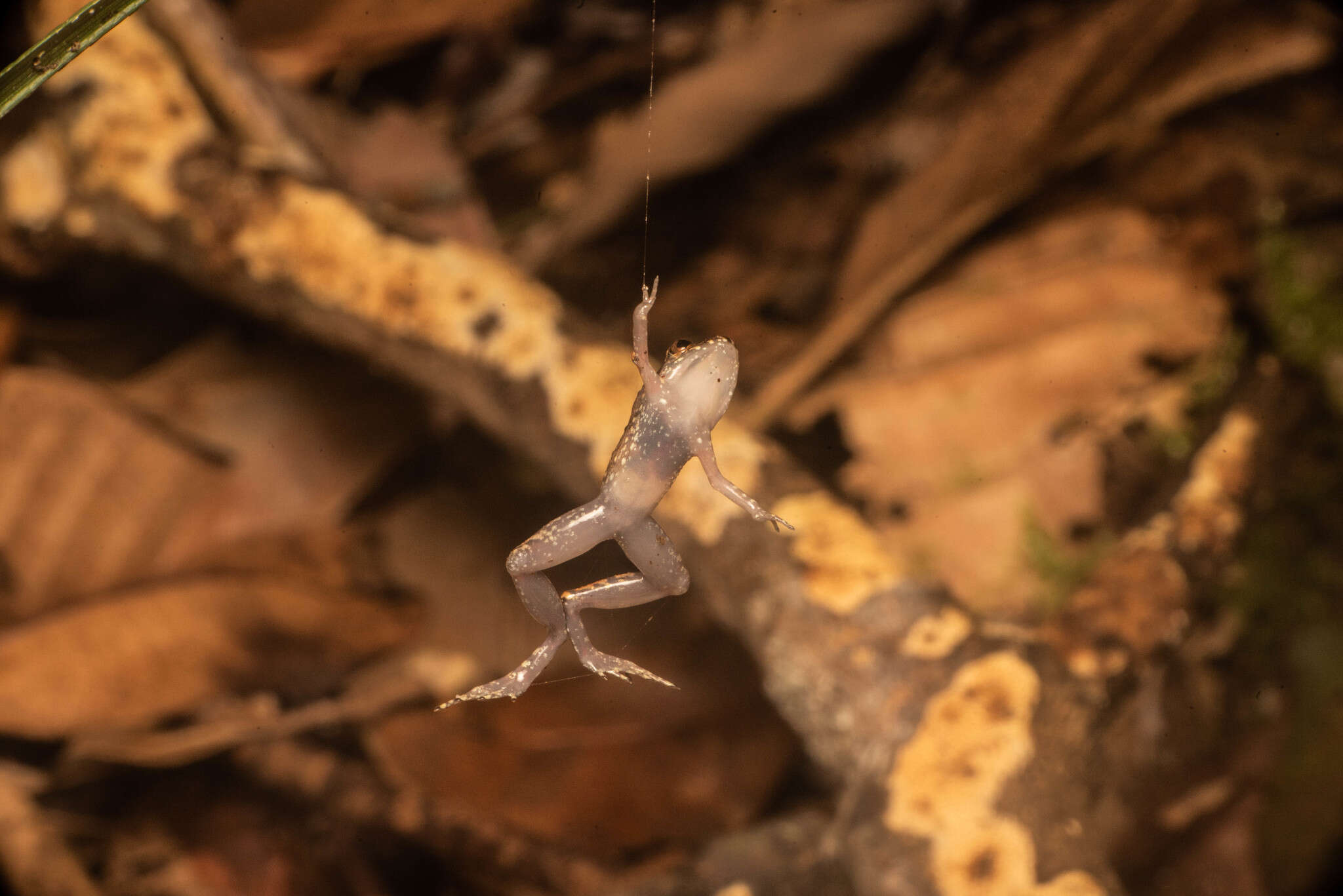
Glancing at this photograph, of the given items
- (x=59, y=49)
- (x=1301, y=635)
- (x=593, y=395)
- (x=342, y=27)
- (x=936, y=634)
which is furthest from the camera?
(x=342, y=27)

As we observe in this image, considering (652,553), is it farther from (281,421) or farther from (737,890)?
(281,421)

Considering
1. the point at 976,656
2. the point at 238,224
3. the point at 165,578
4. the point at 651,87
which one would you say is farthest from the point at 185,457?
the point at 976,656

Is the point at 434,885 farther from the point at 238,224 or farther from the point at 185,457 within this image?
the point at 238,224

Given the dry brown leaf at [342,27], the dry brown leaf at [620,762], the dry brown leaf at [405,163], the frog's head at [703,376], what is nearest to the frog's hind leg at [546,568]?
the frog's head at [703,376]

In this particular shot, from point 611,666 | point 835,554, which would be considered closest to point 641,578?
point 611,666

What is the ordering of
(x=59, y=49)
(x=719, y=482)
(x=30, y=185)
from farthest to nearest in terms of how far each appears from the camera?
(x=30, y=185), (x=719, y=482), (x=59, y=49)

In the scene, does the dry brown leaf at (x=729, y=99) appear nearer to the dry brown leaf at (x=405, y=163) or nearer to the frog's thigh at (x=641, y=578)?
the dry brown leaf at (x=405, y=163)

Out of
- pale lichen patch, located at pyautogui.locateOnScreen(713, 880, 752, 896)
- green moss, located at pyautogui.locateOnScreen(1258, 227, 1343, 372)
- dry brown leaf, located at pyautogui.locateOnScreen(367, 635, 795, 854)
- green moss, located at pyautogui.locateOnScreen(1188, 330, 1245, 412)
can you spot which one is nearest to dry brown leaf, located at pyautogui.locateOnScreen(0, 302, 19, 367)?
→ dry brown leaf, located at pyautogui.locateOnScreen(367, 635, 795, 854)

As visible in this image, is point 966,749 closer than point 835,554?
Yes
